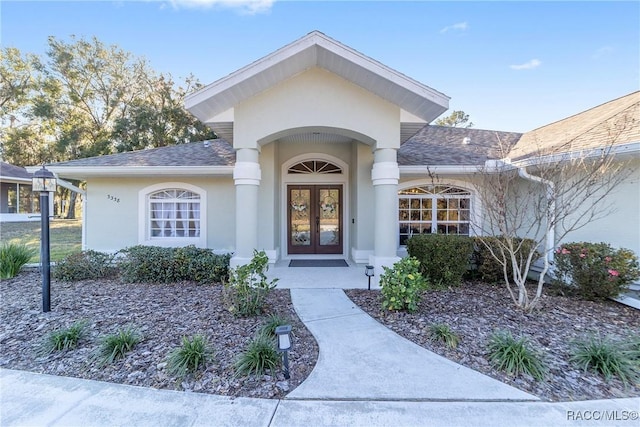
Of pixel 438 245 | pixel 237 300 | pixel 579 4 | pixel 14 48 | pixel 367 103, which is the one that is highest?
pixel 14 48

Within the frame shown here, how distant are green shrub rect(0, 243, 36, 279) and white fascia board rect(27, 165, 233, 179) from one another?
2.35m

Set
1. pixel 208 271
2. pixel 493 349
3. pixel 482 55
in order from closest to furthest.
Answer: pixel 493 349, pixel 208 271, pixel 482 55

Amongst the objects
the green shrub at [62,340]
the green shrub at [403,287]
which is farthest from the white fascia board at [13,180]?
the green shrub at [403,287]

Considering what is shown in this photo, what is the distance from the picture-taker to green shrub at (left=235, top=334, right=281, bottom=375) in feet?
11.1

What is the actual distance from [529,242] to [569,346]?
3.01 meters

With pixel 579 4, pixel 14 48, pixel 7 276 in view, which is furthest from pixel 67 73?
pixel 579 4

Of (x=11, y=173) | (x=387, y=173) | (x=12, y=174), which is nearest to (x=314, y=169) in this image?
(x=387, y=173)

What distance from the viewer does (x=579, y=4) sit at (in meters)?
8.33

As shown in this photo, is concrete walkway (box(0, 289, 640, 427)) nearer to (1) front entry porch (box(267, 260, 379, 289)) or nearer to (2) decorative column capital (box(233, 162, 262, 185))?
(1) front entry porch (box(267, 260, 379, 289))

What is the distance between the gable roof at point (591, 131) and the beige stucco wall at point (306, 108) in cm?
379

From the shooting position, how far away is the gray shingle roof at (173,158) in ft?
29.3

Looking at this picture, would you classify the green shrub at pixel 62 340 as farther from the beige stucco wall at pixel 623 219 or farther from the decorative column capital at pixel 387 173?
the beige stucco wall at pixel 623 219

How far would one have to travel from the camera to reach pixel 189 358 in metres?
3.48

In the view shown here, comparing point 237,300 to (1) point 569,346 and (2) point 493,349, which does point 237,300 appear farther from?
(1) point 569,346
